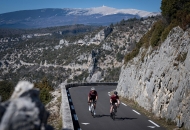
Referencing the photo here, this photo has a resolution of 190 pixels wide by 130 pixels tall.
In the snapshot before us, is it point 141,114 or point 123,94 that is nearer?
point 141,114

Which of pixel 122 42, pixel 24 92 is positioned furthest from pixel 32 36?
pixel 24 92

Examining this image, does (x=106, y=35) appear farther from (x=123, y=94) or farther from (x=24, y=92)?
(x=24, y=92)

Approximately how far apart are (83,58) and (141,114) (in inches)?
3381

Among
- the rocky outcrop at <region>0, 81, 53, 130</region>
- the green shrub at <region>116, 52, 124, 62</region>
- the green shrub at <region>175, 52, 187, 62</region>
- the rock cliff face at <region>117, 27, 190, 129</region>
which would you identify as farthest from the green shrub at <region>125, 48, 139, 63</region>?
the green shrub at <region>116, 52, 124, 62</region>

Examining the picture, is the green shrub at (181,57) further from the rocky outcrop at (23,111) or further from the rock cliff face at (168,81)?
the rocky outcrop at (23,111)

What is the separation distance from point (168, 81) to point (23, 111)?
36.5ft

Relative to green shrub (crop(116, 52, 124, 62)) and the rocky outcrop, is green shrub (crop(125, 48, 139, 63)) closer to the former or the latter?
the rocky outcrop

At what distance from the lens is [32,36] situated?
182 meters

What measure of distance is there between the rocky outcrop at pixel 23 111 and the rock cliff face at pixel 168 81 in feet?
25.3

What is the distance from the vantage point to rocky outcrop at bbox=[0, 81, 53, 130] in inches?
159

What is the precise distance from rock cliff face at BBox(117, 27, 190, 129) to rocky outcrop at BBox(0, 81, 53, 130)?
7723mm

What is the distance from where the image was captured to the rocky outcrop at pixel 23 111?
403 centimetres

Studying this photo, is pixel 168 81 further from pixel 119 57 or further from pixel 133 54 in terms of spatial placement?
pixel 119 57

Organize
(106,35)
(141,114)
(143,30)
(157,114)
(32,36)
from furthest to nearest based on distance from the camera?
(32,36) < (106,35) < (143,30) < (141,114) < (157,114)
